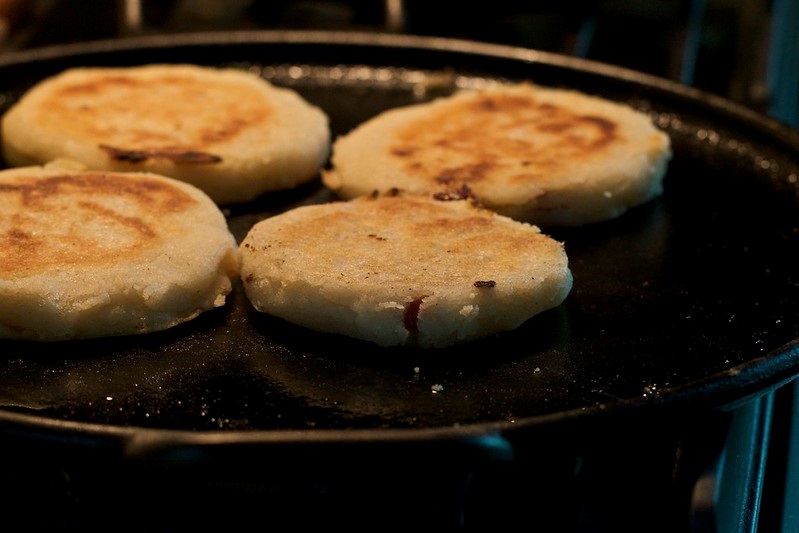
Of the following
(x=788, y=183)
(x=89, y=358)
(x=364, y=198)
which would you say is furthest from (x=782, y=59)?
(x=89, y=358)

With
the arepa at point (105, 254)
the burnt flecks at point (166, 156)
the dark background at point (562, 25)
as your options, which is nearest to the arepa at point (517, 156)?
the burnt flecks at point (166, 156)

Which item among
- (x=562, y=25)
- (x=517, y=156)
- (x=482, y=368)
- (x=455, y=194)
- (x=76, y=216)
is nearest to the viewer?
(x=482, y=368)

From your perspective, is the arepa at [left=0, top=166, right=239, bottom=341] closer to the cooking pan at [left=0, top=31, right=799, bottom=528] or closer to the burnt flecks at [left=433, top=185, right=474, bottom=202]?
the cooking pan at [left=0, top=31, right=799, bottom=528]

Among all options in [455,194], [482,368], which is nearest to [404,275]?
[482,368]

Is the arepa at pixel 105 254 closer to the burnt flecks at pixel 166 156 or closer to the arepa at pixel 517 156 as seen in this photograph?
the burnt flecks at pixel 166 156

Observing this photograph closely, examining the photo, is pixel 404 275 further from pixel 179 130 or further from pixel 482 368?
pixel 179 130

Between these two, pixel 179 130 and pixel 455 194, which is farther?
pixel 179 130

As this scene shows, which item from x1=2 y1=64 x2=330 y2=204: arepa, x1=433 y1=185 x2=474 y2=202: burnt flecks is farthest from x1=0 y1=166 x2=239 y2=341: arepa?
x1=433 y1=185 x2=474 y2=202: burnt flecks
